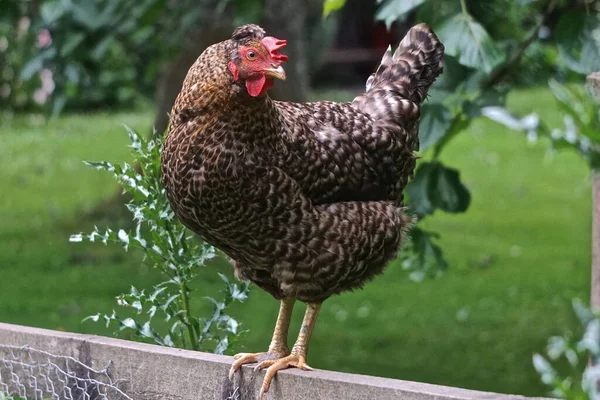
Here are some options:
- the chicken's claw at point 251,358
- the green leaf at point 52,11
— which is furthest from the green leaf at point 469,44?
the green leaf at point 52,11

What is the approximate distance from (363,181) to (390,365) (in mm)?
3190

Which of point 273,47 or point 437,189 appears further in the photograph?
point 437,189

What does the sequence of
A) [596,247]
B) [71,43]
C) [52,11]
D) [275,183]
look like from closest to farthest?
[596,247] < [275,183] < [52,11] < [71,43]

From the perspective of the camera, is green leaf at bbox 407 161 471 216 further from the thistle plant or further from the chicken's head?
the chicken's head

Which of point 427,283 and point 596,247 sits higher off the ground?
point 596,247

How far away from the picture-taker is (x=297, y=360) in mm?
2863

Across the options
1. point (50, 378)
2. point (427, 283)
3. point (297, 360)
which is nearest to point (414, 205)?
point (297, 360)

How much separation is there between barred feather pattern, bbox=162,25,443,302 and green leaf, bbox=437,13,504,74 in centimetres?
52

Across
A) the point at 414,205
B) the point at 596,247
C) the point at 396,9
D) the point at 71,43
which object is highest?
the point at 396,9

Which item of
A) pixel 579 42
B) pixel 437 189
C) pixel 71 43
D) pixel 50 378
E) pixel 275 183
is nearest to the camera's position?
pixel 275 183

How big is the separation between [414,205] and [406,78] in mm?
800

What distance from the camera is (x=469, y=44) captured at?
3.52 metres

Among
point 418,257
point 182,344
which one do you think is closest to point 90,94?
point 418,257

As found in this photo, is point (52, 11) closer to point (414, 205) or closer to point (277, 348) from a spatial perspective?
point (414, 205)
